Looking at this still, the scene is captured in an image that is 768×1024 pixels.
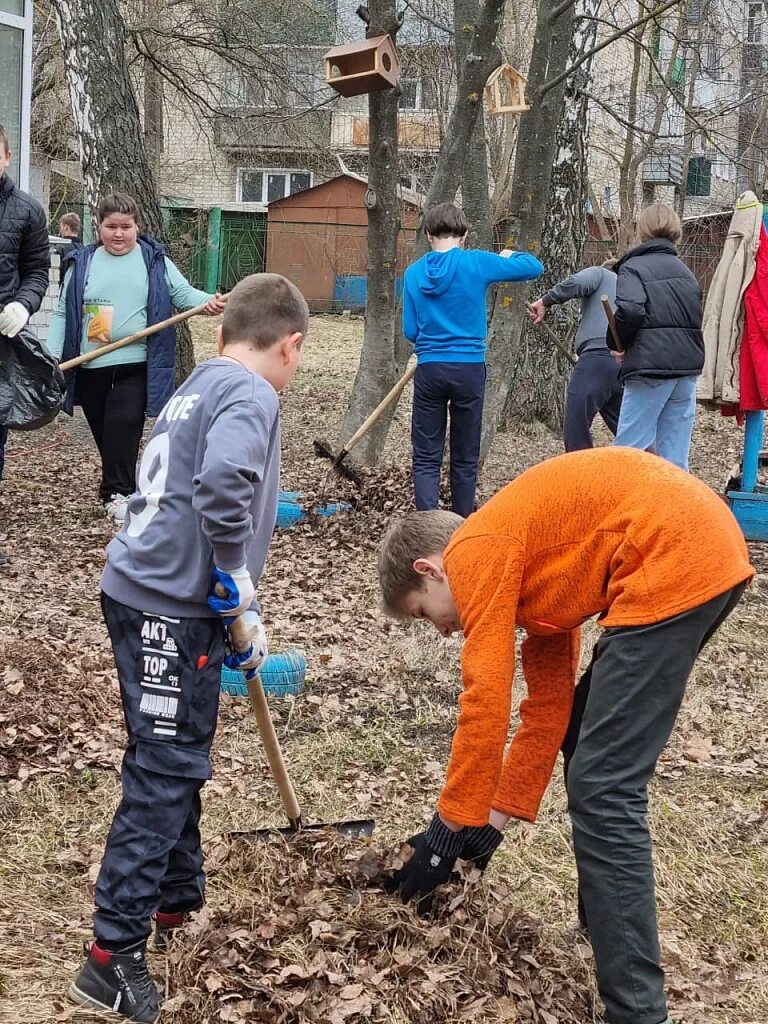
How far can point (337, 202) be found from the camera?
2778 centimetres

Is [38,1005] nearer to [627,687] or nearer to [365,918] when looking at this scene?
[365,918]

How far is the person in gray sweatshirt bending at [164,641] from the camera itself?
2578 millimetres

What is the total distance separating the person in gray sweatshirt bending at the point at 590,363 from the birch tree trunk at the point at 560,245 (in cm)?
334

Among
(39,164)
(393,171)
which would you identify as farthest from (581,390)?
(39,164)

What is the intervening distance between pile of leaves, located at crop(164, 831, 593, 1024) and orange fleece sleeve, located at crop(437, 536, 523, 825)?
0.45 meters

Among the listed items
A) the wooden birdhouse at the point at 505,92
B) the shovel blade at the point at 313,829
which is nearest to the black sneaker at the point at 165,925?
the shovel blade at the point at 313,829

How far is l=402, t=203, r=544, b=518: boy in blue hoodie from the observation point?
21.6ft

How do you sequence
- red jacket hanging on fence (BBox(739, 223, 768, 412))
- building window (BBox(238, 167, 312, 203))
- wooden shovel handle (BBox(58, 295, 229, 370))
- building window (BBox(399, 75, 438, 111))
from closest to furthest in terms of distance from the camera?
wooden shovel handle (BBox(58, 295, 229, 370)) < red jacket hanging on fence (BBox(739, 223, 768, 412)) < building window (BBox(399, 75, 438, 111)) < building window (BBox(238, 167, 312, 203))

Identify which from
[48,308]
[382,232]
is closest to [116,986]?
[382,232]

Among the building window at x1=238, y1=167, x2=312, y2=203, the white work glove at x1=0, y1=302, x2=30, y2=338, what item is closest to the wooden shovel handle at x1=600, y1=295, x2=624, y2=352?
the white work glove at x1=0, y1=302, x2=30, y2=338

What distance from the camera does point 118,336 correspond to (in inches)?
276

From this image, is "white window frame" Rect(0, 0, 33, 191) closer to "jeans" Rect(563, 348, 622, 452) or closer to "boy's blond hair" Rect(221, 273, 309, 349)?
"jeans" Rect(563, 348, 622, 452)

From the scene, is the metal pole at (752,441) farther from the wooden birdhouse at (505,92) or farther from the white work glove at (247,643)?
the white work glove at (247,643)

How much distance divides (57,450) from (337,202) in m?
19.3
